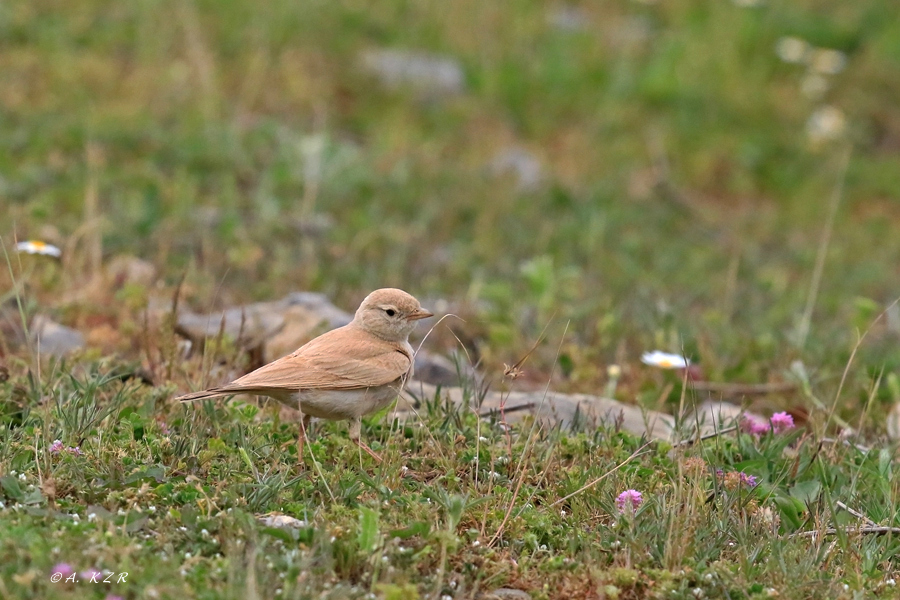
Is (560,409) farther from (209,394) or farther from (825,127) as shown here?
(825,127)

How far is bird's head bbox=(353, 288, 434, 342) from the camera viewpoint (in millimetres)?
5387

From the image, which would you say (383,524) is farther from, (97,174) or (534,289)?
(97,174)

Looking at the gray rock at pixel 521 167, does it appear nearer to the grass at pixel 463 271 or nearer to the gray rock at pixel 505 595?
the grass at pixel 463 271

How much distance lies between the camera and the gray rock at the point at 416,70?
497 inches

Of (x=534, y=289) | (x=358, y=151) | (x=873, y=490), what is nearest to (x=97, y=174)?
(x=358, y=151)

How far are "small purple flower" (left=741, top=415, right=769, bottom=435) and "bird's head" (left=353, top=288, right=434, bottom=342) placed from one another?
152 cm

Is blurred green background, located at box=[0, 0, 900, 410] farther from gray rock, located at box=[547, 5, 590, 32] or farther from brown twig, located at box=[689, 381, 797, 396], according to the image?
brown twig, located at box=[689, 381, 797, 396]

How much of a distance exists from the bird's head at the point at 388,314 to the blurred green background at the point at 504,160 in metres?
1.48

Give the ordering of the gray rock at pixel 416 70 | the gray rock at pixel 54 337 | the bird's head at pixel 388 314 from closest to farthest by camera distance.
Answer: the bird's head at pixel 388 314 < the gray rock at pixel 54 337 < the gray rock at pixel 416 70

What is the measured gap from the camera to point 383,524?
3.93 metres

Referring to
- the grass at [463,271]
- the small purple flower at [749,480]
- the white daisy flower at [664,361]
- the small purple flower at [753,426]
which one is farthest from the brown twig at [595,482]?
the white daisy flower at [664,361]

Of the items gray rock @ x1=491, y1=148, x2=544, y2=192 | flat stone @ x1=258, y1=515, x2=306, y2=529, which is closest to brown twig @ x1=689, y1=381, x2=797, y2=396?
flat stone @ x1=258, y1=515, x2=306, y2=529

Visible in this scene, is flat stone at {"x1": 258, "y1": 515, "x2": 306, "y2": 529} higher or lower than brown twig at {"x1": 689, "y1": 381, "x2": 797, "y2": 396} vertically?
higher

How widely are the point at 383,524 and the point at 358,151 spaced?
746 cm
